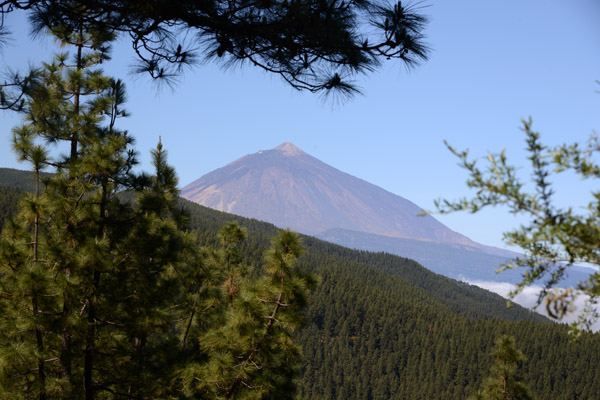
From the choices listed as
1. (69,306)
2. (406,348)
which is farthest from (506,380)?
(406,348)

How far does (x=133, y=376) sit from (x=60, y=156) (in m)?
5.27

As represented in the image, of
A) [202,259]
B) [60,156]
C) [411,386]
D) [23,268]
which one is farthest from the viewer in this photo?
[411,386]

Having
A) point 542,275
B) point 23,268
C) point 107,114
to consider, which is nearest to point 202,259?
point 107,114

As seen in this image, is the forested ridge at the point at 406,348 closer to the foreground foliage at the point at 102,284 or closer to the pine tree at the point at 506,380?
the pine tree at the point at 506,380

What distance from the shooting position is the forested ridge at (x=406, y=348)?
12438 centimetres

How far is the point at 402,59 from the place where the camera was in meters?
6.22

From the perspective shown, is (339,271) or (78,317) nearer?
(78,317)

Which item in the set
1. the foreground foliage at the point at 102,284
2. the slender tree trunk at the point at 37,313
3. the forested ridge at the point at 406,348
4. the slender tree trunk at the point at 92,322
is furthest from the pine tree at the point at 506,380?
the forested ridge at the point at 406,348

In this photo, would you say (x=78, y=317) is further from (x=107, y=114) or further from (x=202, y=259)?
(x=202, y=259)

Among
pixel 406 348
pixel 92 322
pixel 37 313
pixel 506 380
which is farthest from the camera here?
pixel 406 348

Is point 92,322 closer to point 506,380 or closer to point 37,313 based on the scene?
point 37,313

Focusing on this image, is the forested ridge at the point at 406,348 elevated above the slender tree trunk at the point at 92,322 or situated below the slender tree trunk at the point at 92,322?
below

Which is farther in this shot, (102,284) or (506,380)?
(506,380)

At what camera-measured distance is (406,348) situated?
146000 mm
